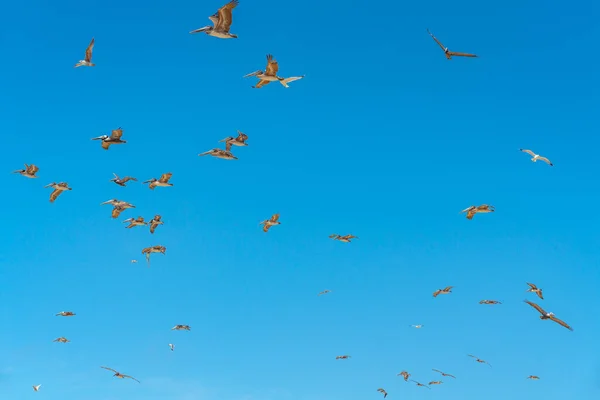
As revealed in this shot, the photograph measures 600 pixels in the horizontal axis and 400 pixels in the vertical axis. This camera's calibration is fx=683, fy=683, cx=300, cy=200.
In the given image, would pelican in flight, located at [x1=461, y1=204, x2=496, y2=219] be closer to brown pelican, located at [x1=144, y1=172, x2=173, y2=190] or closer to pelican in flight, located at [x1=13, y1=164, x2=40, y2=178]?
brown pelican, located at [x1=144, y1=172, x2=173, y2=190]

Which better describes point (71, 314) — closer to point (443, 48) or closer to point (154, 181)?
point (154, 181)

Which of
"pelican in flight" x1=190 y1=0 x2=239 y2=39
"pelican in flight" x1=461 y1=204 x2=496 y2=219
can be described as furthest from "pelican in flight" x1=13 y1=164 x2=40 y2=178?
"pelican in flight" x1=461 y1=204 x2=496 y2=219

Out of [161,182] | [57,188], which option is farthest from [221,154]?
[57,188]

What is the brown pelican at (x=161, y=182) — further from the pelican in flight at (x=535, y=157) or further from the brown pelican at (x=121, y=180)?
the pelican in flight at (x=535, y=157)

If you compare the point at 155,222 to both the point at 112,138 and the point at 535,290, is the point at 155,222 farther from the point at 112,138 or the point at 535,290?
the point at 535,290

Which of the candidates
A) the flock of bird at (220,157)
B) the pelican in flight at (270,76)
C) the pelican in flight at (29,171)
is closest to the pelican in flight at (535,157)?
the flock of bird at (220,157)

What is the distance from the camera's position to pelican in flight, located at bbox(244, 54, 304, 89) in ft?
138

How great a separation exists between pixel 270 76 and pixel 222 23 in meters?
6.11

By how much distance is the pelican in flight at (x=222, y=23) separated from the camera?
36594mm

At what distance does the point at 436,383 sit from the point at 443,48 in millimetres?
40563

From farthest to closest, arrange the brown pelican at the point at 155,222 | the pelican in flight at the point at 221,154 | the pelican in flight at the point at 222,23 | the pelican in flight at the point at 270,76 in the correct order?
the brown pelican at the point at 155,222, the pelican in flight at the point at 221,154, the pelican in flight at the point at 270,76, the pelican in flight at the point at 222,23

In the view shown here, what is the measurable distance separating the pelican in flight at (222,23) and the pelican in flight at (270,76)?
155 inches

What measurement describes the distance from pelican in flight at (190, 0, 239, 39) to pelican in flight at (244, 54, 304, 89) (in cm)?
395

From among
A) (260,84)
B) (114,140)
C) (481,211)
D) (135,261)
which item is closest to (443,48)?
(260,84)
